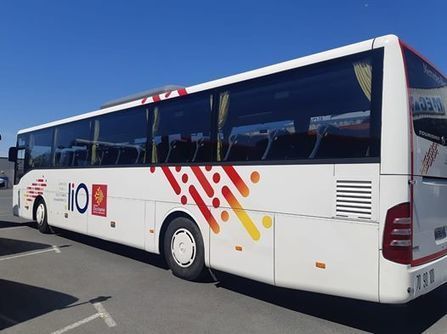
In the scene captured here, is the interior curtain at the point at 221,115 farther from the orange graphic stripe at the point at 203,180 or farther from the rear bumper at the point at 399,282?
the rear bumper at the point at 399,282

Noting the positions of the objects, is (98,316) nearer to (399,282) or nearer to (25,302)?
(25,302)

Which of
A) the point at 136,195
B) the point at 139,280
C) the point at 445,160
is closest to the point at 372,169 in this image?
the point at 445,160

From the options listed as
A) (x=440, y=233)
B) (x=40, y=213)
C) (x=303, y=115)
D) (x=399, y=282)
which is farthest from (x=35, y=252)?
(x=440, y=233)

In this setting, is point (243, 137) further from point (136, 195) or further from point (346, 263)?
point (136, 195)

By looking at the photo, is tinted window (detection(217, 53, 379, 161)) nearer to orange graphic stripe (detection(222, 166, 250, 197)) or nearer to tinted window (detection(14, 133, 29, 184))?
orange graphic stripe (detection(222, 166, 250, 197))

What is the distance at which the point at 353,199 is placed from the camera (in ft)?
14.9

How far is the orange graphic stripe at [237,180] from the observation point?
571cm

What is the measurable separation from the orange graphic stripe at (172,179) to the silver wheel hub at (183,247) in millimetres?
636

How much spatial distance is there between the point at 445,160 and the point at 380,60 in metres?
1.71

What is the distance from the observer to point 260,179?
5520 mm

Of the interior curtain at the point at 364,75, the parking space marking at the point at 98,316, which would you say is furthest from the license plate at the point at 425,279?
the parking space marking at the point at 98,316

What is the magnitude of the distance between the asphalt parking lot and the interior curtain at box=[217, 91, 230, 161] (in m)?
2.06

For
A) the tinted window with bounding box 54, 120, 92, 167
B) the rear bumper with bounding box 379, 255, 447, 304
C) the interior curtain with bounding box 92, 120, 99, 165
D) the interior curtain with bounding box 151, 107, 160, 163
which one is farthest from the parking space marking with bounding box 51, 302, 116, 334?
the tinted window with bounding box 54, 120, 92, 167

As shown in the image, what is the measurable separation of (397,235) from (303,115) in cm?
179
